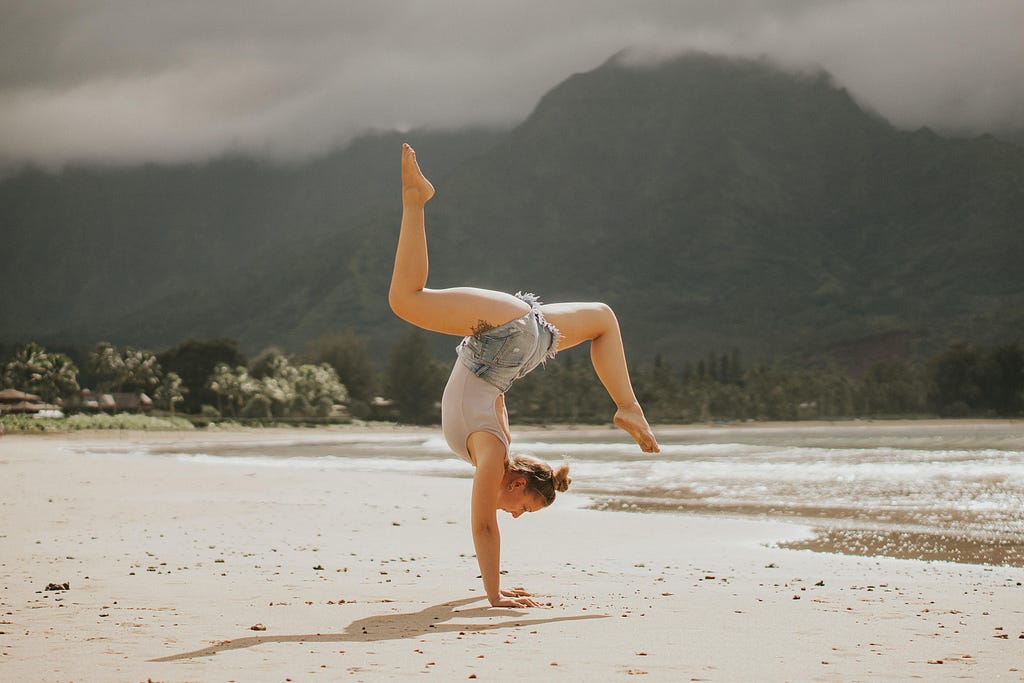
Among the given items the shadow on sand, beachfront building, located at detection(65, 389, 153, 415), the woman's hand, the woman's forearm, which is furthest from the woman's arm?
beachfront building, located at detection(65, 389, 153, 415)

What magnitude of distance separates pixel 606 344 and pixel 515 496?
1.22 m

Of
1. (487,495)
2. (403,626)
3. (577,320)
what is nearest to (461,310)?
(577,320)

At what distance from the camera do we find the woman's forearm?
Result: 603 cm

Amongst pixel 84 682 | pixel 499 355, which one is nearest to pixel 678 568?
pixel 499 355

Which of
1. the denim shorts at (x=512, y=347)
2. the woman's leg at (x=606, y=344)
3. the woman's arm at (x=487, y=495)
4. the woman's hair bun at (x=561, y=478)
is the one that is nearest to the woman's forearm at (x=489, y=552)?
the woman's arm at (x=487, y=495)

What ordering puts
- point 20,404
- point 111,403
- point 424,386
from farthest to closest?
point 424,386 → point 111,403 → point 20,404

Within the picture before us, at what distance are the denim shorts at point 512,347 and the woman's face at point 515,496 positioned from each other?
2.39ft

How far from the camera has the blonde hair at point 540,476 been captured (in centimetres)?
621

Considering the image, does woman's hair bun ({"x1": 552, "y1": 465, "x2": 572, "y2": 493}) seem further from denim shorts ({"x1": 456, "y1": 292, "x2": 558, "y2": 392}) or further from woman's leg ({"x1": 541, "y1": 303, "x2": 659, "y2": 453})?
denim shorts ({"x1": 456, "y1": 292, "x2": 558, "y2": 392})

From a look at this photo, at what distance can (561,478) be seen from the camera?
6312 millimetres

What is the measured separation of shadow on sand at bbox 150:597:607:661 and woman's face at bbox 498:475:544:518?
0.70 metres

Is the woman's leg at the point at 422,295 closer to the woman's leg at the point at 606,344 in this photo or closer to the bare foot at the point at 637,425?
the woman's leg at the point at 606,344

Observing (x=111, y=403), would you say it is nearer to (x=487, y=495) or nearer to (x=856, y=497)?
(x=856, y=497)

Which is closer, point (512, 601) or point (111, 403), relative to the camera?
point (512, 601)
